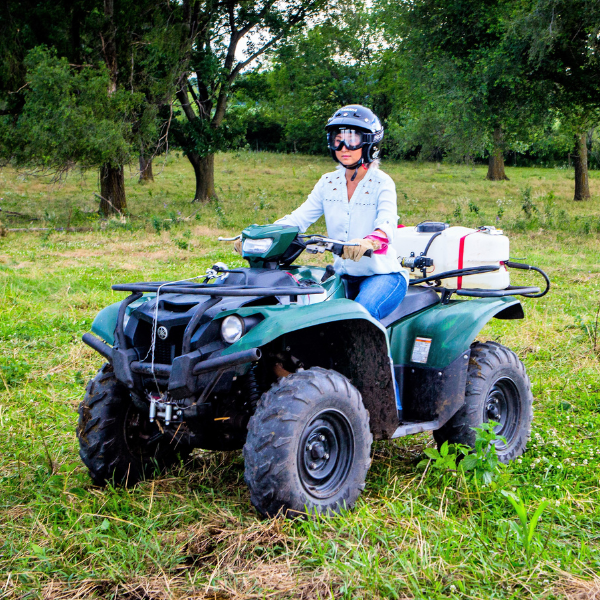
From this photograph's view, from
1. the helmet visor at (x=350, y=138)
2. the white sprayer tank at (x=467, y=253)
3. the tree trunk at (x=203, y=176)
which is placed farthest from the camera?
the tree trunk at (x=203, y=176)

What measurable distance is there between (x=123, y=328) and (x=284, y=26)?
877 inches

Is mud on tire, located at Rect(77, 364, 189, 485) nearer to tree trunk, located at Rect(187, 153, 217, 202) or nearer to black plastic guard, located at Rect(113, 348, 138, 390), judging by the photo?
black plastic guard, located at Rect(113, 348, 138, 390)

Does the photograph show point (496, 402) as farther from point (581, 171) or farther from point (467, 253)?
point (581, 171)

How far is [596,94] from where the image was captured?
54.9ft

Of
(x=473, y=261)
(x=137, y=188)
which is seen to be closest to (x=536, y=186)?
(x=137, y=188)

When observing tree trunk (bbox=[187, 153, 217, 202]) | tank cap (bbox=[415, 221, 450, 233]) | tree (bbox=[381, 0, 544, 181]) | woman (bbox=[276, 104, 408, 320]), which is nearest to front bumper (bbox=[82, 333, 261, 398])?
woman (bbox=[276, 104, 408, 320])

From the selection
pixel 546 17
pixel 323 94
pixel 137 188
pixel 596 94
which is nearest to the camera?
pixel 546 17

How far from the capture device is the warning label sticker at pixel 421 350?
4.08m

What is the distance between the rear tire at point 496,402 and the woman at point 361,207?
696 mm

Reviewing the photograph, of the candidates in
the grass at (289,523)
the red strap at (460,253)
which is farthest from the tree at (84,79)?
the red strap at (460,253)

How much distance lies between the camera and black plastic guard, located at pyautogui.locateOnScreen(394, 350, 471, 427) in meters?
4.01

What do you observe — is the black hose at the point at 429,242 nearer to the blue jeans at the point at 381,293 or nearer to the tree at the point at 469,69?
the blue jeans at the point at 381,293

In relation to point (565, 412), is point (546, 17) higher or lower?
higher

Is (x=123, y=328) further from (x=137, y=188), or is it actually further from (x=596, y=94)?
(x=137, y=188)
